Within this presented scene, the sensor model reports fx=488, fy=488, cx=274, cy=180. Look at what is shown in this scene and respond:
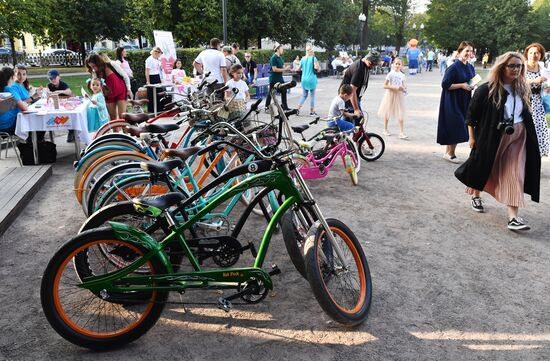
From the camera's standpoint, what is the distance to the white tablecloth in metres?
7.27

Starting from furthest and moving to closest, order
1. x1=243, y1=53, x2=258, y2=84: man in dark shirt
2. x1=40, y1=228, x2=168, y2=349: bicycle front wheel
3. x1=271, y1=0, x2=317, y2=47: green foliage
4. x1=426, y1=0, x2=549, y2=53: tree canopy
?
x1=426, y1=0, x2=549, y2=53: tree canopy
x1=271, y1=0, x2=317, y2=47: green foliage
x1=243, y1=53, x2=258, y2=84: man in dark shirt
x1=40, y1=228, x2=168, y2=349: bicycle front wheel

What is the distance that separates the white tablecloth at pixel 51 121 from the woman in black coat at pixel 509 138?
18.4ft

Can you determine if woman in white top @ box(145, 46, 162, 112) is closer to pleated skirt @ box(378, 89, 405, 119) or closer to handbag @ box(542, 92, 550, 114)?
pleated skirt @ box(378, 89, 405, 119)

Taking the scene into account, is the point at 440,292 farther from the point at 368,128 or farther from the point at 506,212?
the point at 368,128

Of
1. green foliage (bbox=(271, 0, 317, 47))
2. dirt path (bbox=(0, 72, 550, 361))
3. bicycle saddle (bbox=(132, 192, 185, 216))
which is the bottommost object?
dirt path (bbox=(0, 72, 550, 361))

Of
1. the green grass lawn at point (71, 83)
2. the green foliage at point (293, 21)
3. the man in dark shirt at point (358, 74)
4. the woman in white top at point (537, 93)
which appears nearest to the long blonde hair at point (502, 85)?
the woman in white top at point (537, 93)

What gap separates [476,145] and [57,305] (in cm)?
427

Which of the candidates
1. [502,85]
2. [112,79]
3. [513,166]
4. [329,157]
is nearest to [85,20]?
[112,79]

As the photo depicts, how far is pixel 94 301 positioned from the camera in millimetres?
3273

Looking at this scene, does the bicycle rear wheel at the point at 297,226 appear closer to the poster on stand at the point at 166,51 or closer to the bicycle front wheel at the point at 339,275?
the bicycle front wheel at the point at 339,275

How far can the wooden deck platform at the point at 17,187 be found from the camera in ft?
17.0

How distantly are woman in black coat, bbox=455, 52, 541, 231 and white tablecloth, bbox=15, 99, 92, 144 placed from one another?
5.60 meters

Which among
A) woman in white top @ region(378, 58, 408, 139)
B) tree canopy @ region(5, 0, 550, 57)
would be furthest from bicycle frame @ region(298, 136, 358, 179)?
tree canopy @ region(5, 0, 550, 57)

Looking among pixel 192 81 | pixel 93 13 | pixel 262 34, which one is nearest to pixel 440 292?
pixel 192 81
